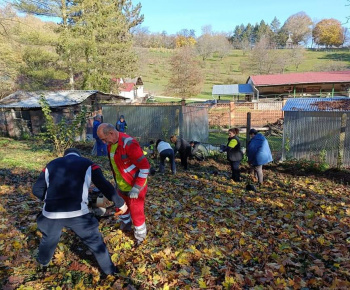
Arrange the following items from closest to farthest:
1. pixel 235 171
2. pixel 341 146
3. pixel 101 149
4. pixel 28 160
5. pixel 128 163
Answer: pixel 128 163, pixel 235 171, pixel 341 146, pixel 28 160, pixel 101 149

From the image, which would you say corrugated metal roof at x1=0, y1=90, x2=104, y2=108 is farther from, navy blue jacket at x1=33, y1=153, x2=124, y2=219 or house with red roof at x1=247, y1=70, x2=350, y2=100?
house with red roof at x1=247, y1=70, x2=350, y2=100

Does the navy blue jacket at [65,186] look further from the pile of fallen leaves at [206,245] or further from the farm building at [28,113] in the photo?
the farm building at [28,113]

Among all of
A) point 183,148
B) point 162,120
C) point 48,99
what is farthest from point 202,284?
point 48,99

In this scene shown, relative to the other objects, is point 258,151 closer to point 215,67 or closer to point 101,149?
point 101,149

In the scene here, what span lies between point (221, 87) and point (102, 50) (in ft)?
72.9

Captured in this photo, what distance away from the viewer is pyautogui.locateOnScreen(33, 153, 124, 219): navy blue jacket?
274 centimetres

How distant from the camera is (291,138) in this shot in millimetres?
9523

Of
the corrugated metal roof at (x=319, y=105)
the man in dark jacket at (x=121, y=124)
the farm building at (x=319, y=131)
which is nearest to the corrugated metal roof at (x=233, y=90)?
the man in dark jacket at (x=121, y=124)

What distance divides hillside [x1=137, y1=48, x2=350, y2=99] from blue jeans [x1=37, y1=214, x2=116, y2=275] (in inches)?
1971

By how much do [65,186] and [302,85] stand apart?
1576 inches

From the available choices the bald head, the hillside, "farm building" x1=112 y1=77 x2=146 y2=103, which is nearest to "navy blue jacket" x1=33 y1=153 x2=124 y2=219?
the bald head

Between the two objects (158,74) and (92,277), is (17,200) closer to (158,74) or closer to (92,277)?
(92,277)

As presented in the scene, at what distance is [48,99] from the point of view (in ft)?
58.3

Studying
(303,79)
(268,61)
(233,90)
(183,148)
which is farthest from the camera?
(268,61)
